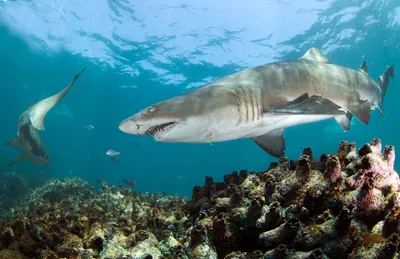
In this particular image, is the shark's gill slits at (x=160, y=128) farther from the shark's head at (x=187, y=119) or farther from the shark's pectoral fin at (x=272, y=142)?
the shark's pectoral fin at (x=272, y=142)

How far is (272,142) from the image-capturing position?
5.89 meters

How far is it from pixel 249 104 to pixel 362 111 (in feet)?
12.2

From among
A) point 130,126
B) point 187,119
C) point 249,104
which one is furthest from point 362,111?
point 130,126

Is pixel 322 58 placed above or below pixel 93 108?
below

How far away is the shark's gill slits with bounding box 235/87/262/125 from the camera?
14.1 ft

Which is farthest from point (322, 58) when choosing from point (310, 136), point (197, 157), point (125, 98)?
point (197, 157)

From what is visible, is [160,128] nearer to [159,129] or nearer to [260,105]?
[159,129]

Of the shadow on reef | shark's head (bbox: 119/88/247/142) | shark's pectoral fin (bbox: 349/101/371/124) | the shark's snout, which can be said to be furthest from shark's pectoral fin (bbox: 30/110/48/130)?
shark's pectoral fin (bbox: 349/101/371/124)

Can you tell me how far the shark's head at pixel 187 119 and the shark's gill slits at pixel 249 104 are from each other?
13cm

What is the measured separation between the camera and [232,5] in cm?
2666

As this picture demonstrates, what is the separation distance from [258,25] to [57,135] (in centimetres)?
7409

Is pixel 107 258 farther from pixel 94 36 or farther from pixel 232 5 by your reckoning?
pixel 94 36

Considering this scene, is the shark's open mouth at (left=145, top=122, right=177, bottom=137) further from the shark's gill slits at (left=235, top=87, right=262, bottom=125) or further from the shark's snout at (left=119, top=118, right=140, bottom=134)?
the shark's gill slits at (left=235, top=87, right=262, bottom=125)

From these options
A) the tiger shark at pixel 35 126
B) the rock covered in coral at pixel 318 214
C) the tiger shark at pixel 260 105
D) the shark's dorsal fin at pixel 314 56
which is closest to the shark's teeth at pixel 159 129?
the tiger shark at pixel 260 105
